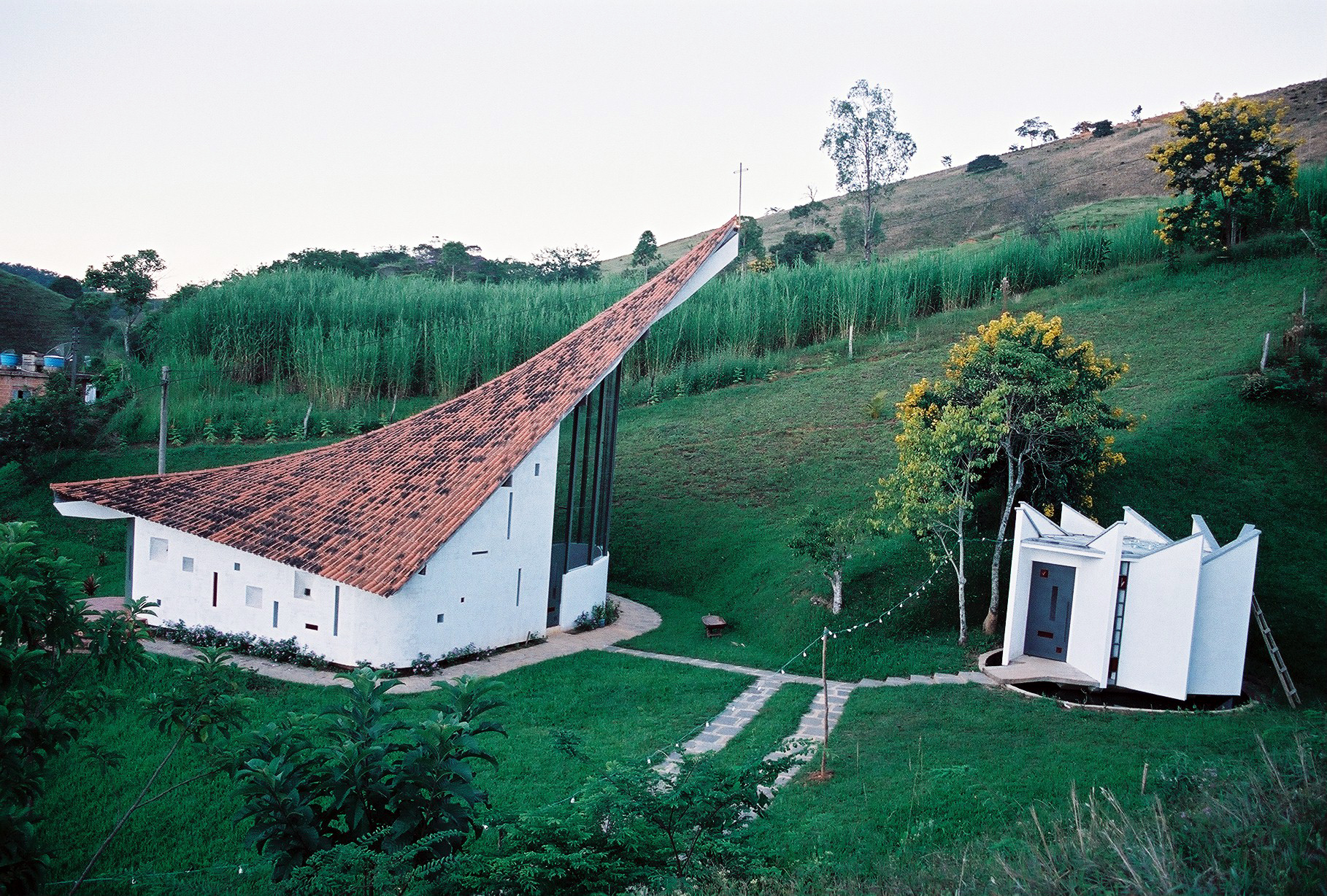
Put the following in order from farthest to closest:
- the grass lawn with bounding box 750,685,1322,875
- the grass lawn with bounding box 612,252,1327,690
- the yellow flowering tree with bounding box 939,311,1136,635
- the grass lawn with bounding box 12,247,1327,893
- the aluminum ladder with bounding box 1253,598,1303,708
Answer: the grass lawn with bounding box 612,252,1327,690
the yellow flowering tree with bounding box 939,311,1136,635
the aluminum ladder with bounding box 1253,598,1303,708
the grass lawn with bounding box 12,247,1327,893
the grass lawn with bounding box 750,685,1322,875

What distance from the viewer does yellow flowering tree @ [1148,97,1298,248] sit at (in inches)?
1021

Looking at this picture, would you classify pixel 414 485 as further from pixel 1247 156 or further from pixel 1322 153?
pixel 1322 153

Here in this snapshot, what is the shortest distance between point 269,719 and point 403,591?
2.94 metres

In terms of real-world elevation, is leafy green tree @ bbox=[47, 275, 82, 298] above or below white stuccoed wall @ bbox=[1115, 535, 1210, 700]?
above

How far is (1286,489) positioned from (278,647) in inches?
723

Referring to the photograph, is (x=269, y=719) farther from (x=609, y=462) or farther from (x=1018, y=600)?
(x=1018, y=600)

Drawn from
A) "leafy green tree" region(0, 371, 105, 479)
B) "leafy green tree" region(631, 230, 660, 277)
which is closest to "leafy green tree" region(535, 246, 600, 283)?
"leafy green tree" region(631, 230, 660, 277)

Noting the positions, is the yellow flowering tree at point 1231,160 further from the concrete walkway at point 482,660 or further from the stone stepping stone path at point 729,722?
the stone stepping stone path at point 729,722

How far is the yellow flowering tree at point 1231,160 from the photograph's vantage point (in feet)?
85.0

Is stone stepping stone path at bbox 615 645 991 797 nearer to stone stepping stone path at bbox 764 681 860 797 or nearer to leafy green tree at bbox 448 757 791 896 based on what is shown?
stone stepping stone path at bbox 764 681 860 797

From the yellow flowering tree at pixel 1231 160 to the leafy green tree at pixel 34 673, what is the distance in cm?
2951

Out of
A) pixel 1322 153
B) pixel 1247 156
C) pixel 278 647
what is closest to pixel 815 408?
pixel 1247 156

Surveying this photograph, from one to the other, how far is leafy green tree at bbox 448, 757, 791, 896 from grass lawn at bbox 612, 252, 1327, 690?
7696 millimetres

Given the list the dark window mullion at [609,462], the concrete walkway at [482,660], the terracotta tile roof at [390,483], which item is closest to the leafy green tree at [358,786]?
the concrete walkway at [482,660]
